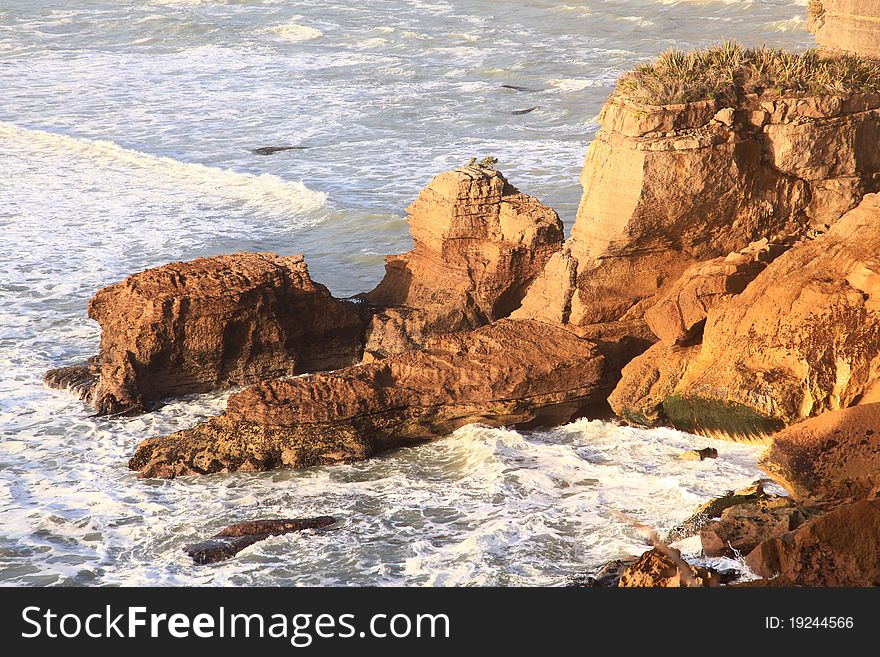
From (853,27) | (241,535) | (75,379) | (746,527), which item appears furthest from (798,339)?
(75,379)

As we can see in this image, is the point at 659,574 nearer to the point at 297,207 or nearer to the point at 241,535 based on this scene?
the point at 241,535

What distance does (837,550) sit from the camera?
5.86m

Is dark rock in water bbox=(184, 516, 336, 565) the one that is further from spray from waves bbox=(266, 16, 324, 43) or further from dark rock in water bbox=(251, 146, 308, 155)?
spray from waves bbox=(266, 16, 324, 43)

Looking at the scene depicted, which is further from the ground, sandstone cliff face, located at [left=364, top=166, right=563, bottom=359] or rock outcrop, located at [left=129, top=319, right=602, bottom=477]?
sandstone cliff face, located at [left=364, top=166, right=563, bottom=359]

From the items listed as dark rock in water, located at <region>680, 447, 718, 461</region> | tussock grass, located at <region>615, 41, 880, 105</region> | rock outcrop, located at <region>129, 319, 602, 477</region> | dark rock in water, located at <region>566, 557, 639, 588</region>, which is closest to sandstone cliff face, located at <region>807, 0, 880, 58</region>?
tussock grass, located at <region>615, 41, 880, 105</region>

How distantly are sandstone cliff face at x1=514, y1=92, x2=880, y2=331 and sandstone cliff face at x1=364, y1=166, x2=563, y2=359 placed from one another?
2.14 feet

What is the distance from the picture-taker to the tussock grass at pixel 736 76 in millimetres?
9438

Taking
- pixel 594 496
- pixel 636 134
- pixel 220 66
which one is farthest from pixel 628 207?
pixel 220 66

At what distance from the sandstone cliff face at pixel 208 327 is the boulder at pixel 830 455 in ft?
15.8

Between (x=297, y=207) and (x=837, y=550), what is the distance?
1340 centimetres

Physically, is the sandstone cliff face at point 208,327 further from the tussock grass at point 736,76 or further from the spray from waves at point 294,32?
the spray from waves at point 294,32

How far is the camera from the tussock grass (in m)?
9.44

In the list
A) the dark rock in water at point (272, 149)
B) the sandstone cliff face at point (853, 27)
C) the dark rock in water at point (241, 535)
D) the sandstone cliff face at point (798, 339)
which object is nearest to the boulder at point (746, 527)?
the sandstone cliff face at point (798, 339)

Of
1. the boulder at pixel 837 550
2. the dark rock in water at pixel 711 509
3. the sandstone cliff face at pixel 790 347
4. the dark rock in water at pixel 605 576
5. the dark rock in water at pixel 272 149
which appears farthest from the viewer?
the dark rock in water at pixel 272 149
